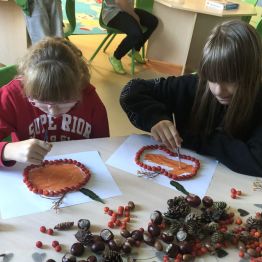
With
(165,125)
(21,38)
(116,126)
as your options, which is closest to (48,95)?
(165,125)

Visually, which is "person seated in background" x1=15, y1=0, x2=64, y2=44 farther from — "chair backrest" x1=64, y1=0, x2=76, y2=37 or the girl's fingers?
the girl's fingers

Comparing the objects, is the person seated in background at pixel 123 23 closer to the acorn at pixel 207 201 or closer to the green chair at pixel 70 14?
the green chair at pixel 70 14

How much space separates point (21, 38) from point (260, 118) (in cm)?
185

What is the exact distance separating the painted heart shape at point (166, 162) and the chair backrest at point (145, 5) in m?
2.31

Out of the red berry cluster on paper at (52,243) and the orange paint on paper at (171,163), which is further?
the orange paint on paper at (171,163)

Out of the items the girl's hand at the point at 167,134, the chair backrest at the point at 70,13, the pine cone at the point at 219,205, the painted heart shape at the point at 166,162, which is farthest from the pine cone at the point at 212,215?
the chair backrest at the point at 70,13

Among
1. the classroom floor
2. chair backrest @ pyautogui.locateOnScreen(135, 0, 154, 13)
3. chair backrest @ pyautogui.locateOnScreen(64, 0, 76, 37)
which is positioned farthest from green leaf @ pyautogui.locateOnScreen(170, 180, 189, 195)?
chair backrest @ pyautogui.locateOnScreen(135, 0, 154, 13)

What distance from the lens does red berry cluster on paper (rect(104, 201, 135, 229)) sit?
716 millimetres

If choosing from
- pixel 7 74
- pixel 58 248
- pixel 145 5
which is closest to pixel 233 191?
pixel 58 248

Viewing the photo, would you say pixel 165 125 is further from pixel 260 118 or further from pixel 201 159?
pixel 260 118

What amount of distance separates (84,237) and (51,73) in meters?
0.43

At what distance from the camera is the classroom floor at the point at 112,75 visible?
2281mm

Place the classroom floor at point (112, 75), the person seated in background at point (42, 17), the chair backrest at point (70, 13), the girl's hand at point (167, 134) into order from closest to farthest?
the girl's hand at point (167, 134) < the person seated in background at point (42, 17) < the classroom floor at point (112, 75) < the chair backrest at point (70, 13)

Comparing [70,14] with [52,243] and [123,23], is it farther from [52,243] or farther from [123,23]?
[52,243]
